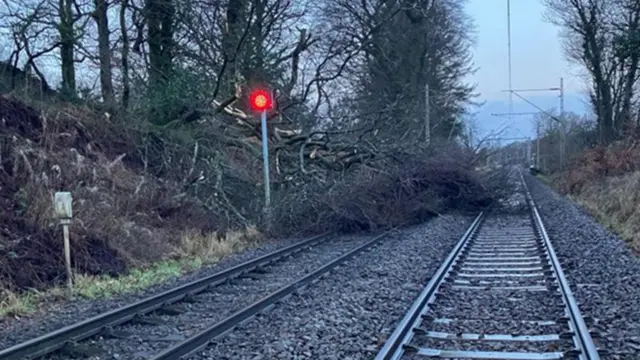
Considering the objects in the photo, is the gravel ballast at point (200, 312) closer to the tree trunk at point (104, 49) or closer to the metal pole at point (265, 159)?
the metal pole at point (265, 159)

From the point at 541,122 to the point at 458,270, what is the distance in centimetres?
8340

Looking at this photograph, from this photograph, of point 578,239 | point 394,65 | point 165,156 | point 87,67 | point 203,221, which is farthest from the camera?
point 394,65

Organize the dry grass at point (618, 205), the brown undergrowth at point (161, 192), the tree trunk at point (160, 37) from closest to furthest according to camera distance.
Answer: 1. the brown undergrowth at point (161, 192)
2. the dry grass at point (618, 205)
3. the tree trunk at point (160, 37)

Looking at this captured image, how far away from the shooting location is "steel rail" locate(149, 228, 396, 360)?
6434 millimetres

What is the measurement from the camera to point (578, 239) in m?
15.2

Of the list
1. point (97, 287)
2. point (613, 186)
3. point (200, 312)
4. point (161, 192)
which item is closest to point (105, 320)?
point (200, 312)

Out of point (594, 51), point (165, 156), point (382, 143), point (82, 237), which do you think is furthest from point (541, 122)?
point (82, 237)

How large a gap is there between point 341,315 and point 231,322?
4.33 ft

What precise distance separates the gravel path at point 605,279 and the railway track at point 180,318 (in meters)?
3.81

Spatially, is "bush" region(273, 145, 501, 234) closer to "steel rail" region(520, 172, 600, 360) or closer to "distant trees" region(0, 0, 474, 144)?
"distant trees" region(0, 0, 474, 144)

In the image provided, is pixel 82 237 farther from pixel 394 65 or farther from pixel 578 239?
pixel 394 65

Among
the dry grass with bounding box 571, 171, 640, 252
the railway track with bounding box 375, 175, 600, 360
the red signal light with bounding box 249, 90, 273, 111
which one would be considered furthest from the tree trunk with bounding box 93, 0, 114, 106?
the dry grass with bounding box 571, 171, 640, 252

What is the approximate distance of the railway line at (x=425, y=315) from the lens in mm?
6535

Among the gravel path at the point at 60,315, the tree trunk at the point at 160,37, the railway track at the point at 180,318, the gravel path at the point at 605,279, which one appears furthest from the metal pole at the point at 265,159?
the gravel path at the point at 605,279
